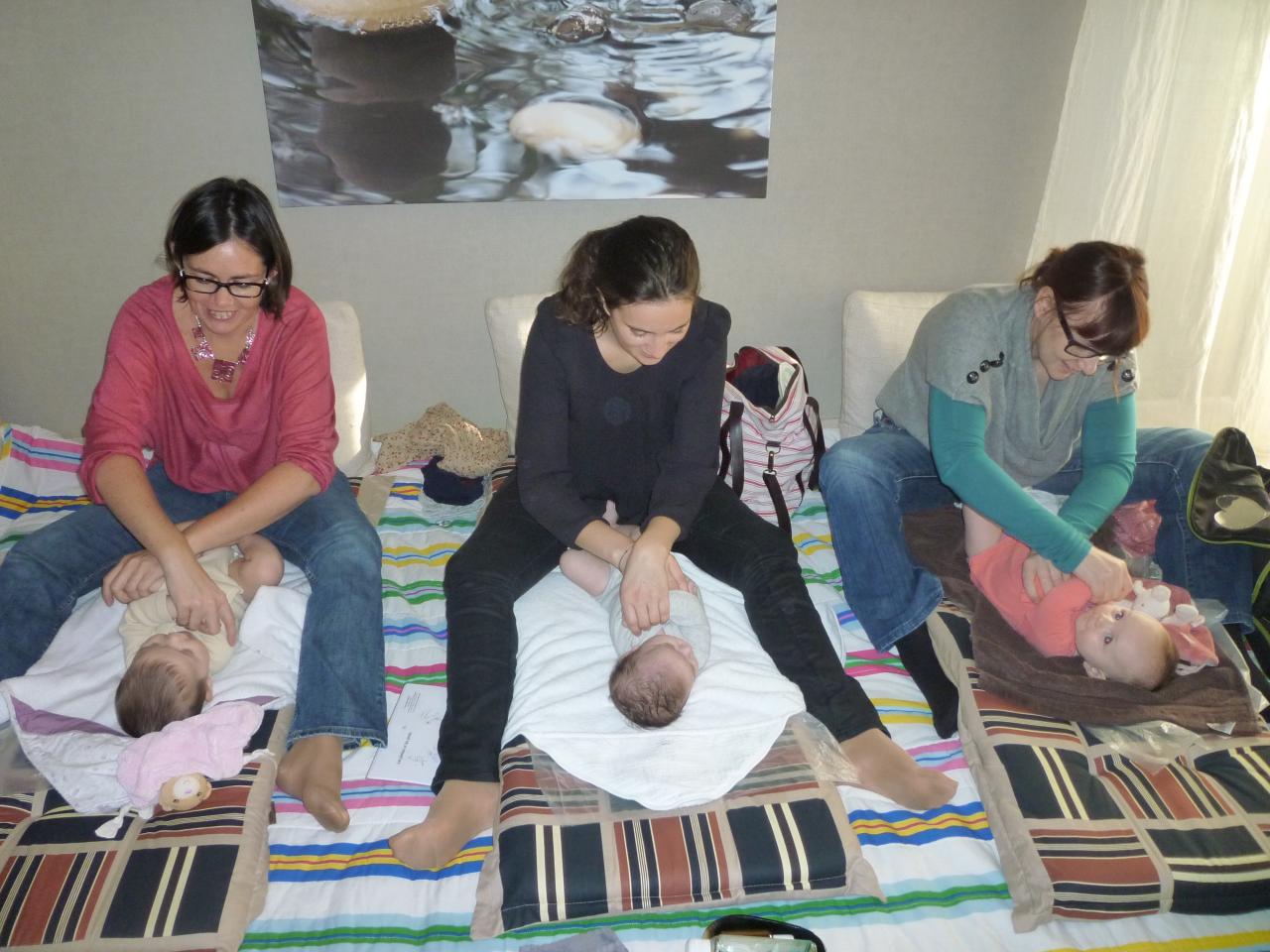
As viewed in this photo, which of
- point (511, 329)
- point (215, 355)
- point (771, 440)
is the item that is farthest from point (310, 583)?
point (771, 440)

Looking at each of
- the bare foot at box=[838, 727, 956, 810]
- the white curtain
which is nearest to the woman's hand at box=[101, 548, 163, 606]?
the bare foot at box=[838, 727, 956, 810]

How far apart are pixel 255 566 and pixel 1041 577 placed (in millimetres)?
1878

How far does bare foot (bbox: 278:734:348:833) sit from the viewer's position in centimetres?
145

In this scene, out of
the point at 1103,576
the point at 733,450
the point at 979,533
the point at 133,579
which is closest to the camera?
the point at 133,579

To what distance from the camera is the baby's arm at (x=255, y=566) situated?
6.09ft

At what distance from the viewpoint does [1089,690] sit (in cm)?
173

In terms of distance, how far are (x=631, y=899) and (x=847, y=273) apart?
2.30 metres

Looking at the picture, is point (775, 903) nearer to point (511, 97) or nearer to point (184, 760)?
point (184, 760)

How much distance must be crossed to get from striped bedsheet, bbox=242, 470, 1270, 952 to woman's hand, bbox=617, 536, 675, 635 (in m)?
0.53

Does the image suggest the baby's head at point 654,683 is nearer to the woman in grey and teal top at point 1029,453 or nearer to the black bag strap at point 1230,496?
the woman in grey and teal top at point 1029,453

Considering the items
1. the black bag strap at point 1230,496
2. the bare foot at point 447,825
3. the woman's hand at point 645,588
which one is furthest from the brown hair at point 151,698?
the black bag strap at point 1230,496

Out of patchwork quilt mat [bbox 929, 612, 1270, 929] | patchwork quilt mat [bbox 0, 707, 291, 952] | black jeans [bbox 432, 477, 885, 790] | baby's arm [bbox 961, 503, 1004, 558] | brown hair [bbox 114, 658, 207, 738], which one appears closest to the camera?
patchwork quilt mat [bbox 0, 707, 291, 952]

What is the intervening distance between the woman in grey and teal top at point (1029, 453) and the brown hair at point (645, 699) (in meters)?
0.62

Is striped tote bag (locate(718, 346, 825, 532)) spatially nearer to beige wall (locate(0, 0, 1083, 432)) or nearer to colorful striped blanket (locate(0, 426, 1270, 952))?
beige wall (locate(0, 0, 1083, 432))
